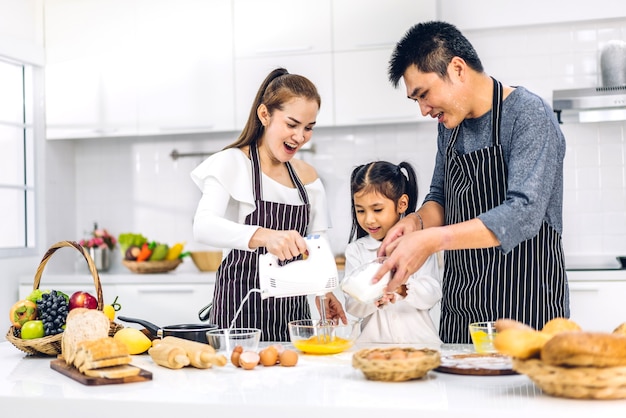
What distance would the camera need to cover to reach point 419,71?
199cm

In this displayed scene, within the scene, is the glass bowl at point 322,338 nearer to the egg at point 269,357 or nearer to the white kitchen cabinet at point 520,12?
the egg at point 269,357

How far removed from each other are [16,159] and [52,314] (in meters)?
2.73

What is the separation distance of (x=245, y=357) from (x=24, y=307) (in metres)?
0.66

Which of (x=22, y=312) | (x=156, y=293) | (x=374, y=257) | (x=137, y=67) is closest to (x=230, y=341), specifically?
(x=22, y=312)

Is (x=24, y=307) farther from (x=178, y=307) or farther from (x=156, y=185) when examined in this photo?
(x=156, y=185)

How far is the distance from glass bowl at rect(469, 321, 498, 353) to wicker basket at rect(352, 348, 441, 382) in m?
0.24

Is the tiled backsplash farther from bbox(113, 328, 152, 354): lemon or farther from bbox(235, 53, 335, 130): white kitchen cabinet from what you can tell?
bbox(113, 328, 152, 354): lemon

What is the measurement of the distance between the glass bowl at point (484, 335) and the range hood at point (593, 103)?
7.55 feet

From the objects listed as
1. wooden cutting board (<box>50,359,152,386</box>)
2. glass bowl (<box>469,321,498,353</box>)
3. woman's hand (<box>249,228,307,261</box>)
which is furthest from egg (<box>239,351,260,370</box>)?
glass bowl (<box>469,321,498,353</box>)

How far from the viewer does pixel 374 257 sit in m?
2.48

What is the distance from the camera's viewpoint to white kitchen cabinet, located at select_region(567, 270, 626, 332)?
3.45 metres

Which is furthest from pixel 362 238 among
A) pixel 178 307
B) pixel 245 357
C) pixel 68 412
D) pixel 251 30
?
pixel 251 30

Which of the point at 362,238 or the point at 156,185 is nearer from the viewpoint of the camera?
the point at 362,238

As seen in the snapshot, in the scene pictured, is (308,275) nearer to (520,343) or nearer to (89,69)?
(520,343)
